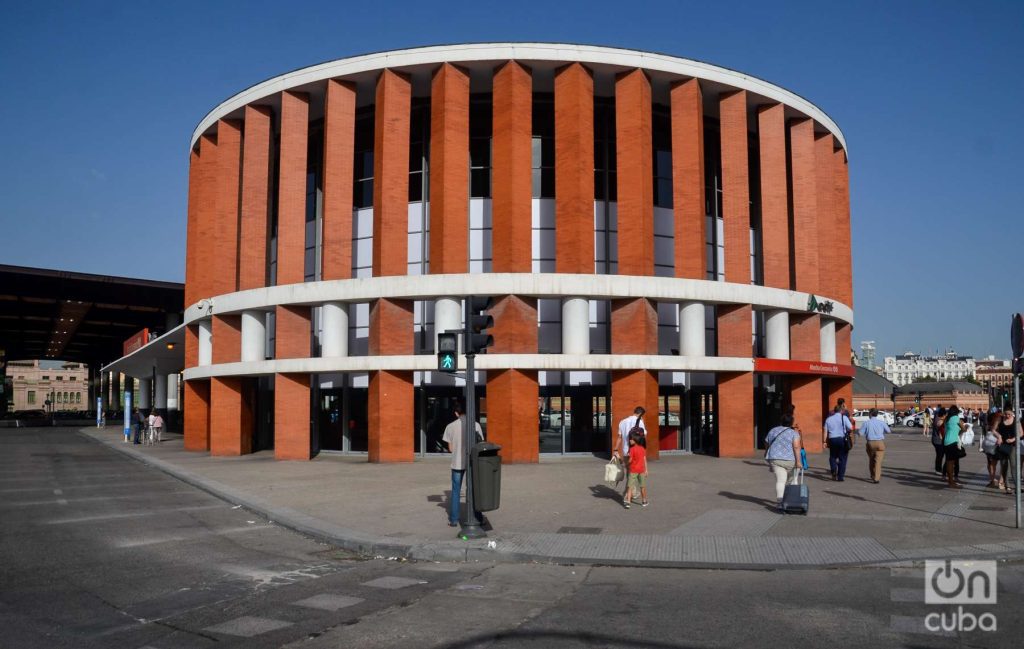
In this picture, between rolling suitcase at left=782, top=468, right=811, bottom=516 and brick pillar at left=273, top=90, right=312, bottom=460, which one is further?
brick pillar at left=273, top=90, right=312, bottom=460

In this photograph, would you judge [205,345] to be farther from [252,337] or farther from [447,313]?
[447,313]

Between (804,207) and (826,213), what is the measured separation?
2560mm

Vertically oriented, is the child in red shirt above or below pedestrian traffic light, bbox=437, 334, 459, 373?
A: below

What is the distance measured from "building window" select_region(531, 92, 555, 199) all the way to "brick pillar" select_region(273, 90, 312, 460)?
27.9 feet

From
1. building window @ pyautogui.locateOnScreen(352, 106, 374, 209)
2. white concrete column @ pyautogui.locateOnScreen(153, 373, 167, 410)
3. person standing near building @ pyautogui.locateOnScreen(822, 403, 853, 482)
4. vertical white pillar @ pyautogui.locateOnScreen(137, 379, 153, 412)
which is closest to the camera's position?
person standing near building @ pyautogui.locateOnScreen(822, 403, 853, 482)

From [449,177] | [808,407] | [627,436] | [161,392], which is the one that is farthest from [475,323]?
[161,392]

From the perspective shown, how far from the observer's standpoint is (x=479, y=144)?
2917cm

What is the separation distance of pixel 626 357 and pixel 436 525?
13.7 m

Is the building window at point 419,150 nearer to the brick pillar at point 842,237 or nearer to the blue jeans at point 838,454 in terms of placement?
the blue jeans at point 838,454

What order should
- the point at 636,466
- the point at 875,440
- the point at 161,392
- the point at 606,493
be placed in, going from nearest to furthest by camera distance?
the point at 636,466 < the point at 606,493 < the point at 875,440 < the point at 161,392

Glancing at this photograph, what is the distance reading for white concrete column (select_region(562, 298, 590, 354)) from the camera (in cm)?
2538

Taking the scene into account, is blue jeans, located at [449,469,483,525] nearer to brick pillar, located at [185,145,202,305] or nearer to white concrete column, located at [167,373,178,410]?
brick pillar, located at [185,145,202,305]

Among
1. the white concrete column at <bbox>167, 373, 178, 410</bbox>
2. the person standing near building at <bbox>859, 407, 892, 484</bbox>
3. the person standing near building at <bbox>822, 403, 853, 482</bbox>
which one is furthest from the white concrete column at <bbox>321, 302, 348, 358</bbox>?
the white concrete column at <bbox>167, 373, 178, 410</bbox>

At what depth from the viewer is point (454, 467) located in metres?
12.1
